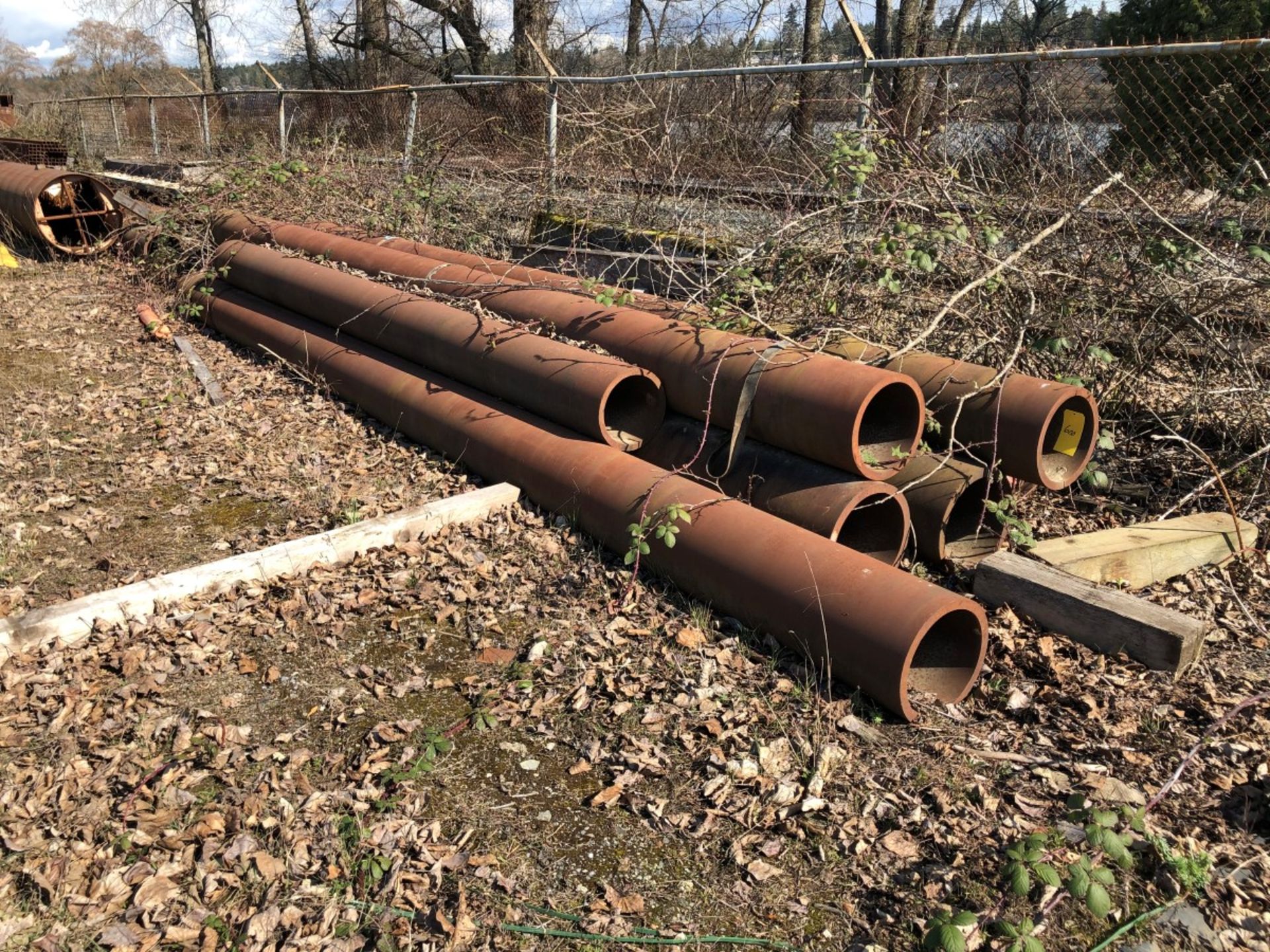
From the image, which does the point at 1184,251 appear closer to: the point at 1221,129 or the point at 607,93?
the point at 1221,129

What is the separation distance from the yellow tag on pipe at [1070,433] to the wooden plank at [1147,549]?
0.44m

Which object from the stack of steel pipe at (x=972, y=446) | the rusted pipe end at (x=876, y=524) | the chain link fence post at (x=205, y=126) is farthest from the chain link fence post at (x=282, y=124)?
the rusted pipe end at (x=876, y=524)

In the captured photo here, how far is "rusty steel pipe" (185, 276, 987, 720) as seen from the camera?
11.2 feet

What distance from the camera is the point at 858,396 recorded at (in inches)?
159

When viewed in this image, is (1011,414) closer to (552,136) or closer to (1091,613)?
(1091,613)

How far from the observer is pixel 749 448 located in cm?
468

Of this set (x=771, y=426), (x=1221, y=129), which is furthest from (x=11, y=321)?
(x=1221, y=129)

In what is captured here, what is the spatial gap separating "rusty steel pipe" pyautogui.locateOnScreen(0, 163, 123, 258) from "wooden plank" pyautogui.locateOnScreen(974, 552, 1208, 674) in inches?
431

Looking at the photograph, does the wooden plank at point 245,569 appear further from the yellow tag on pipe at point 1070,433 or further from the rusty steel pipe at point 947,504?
Result: the yellow tag on pipe at point 1070,433

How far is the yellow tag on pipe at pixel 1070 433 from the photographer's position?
4.59 metres

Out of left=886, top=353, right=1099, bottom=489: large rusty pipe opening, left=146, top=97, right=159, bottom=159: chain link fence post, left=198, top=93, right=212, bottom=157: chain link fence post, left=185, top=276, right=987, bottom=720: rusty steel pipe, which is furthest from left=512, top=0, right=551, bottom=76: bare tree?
left=886, top=353, right=1099, bottom=489: large rusty pipe opening

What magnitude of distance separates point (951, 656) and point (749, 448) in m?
1.47

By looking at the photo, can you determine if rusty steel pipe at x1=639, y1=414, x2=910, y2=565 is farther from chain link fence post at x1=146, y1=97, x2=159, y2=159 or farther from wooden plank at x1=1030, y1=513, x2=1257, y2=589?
chain link fence post at x1=146, y1=97, x2=159, y2=159

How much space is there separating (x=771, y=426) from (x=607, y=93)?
22.4 ft
